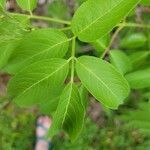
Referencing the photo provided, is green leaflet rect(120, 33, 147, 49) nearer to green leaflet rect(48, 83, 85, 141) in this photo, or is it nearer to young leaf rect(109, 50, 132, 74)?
young leaf rect(109, 50, 132, 74)

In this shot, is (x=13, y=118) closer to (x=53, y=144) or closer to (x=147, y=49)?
(x=53, y=144)

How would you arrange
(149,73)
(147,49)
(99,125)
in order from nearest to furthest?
1. (149,73)
2. (147,49)
3. (99,125)

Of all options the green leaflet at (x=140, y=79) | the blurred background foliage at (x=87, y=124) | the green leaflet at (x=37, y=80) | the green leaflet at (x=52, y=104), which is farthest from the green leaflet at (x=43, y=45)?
the blurred background foliage at (x=87, y=124)

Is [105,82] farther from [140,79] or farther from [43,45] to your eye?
[140,79]

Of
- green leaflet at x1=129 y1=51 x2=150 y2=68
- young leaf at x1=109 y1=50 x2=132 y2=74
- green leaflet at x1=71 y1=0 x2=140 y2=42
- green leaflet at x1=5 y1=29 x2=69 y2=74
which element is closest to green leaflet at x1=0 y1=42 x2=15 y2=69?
green leaflet at x1=5 y1=29 x2=69 y2=74

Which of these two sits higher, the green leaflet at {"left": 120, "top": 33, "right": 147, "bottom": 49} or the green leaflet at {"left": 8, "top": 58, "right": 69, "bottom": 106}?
the green leaflet at {"left": 8, "top": 58, "right": 69, "bottom": 106}

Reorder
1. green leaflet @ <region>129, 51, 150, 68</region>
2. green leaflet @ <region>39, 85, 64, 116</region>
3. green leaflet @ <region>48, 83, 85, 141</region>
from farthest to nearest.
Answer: green leaflet @ <region>129, 51, 150, 68</region>
green leaflet @ <region>39, 85, 64, 116</region>
green leaflet @ <region>48, 83, 85, 141</region>

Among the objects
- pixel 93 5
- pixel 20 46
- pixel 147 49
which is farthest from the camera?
pixel 147 49

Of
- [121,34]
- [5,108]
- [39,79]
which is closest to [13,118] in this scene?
[5,108]
